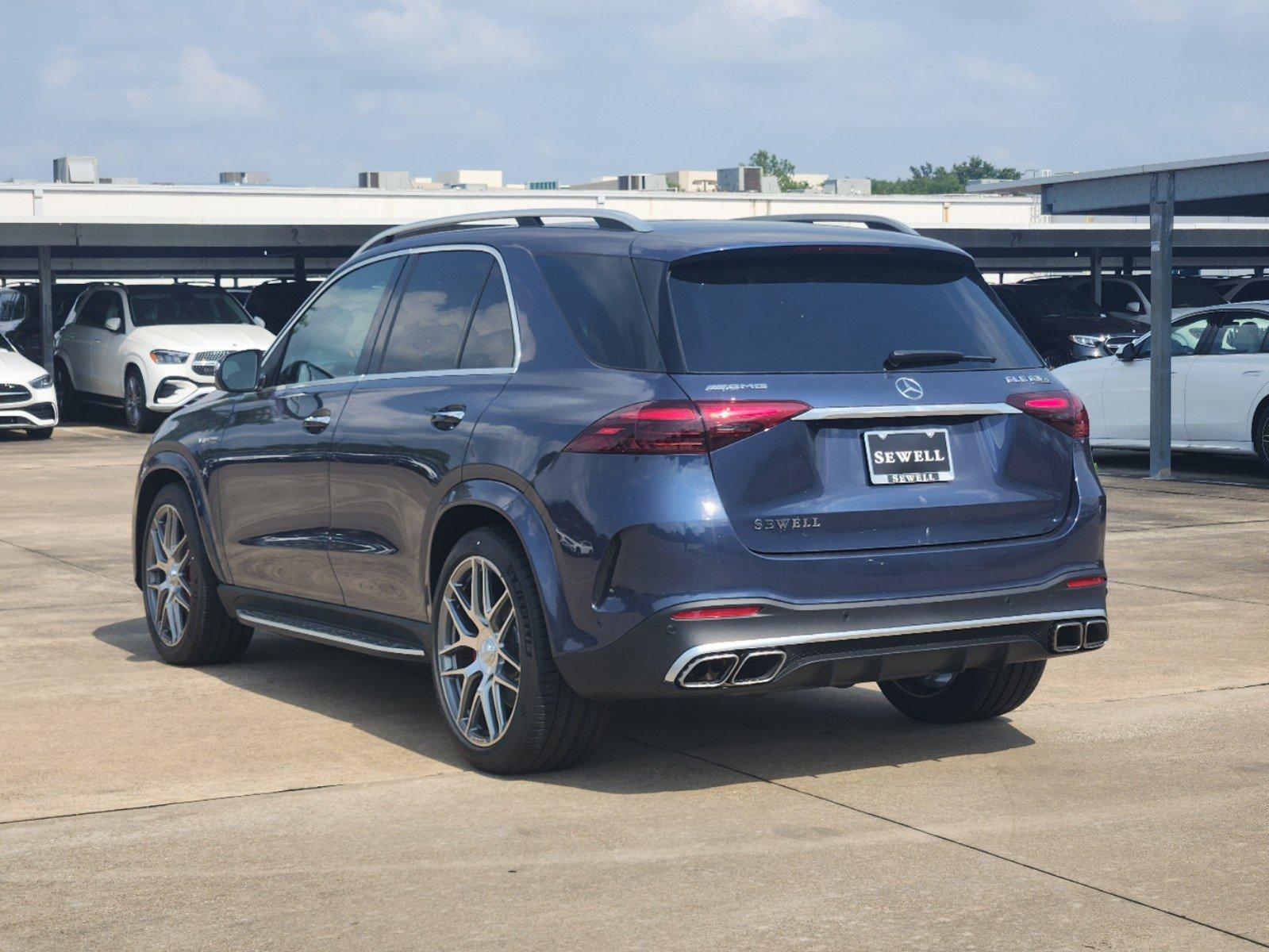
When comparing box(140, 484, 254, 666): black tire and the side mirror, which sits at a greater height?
the side mirror

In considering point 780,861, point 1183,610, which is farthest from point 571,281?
point 1183,610

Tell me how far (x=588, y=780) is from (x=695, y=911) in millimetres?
1384

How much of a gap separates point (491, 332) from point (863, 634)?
1.62m

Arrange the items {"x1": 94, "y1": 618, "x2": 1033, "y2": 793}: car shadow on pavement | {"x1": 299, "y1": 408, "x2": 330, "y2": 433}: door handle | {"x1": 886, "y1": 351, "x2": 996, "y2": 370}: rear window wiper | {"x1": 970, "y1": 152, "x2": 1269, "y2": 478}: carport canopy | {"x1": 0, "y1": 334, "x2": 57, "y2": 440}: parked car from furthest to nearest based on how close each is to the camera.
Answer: {"x1": 0, "y1": 334, "x2": 57, "y2": 440}: parked car
{"x1": 970, "y1": 152, "x2": 1269, "y2": 478}: carport canopy
{"x1": 299, "y1": 408, "x2": 330, "y2": 433}: door handle
{"x1": 94, "y1": 618, "x2": 1033, "y2": 793}: car shadow on pavement
{"x1": 886, "y1": 351, "x2": 996, "y2": 370}: rear window wiper

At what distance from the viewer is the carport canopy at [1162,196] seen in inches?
656

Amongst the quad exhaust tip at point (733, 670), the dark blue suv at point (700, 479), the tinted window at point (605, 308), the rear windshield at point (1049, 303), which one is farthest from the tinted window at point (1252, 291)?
the quad exhaust tip at point (733, 670)

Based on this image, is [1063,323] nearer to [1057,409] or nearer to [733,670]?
[1057,409]

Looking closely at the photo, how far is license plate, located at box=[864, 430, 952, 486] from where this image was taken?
17.7ft

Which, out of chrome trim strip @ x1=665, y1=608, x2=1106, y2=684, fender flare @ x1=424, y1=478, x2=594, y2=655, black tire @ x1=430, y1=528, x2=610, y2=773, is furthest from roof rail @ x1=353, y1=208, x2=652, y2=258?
chrome trim strip @ x1=665, y1=608, x2=1106, y2=684

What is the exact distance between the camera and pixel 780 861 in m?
4.75

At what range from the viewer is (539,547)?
5465mm

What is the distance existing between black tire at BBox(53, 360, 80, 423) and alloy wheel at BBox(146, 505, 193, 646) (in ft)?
65.3

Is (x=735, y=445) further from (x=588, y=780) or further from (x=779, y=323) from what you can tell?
(x=588, y=780)

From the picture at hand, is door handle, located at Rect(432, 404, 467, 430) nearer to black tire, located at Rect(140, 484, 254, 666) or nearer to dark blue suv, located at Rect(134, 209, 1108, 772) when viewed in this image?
dark blue suv, located at Rect(134, 209, 1108, 772)
